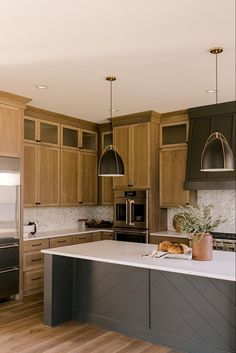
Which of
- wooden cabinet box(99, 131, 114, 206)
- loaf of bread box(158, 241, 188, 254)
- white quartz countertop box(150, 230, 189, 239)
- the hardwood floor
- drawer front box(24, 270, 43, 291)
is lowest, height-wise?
the hardwood floor

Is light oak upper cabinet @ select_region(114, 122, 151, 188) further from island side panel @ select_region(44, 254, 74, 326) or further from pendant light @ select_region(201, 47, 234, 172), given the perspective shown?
pendant light @ select_region(201, 47, 234, 172)

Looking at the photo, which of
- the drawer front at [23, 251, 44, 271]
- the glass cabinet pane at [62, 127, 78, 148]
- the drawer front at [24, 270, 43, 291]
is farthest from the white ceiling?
the drawer front at [24, 270, 43, 291]

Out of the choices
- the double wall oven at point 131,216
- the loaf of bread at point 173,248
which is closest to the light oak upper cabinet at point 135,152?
the double wall oven at point 131,216

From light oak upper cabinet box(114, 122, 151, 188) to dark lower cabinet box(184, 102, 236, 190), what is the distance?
2.13ft

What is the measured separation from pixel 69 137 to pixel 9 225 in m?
1.97

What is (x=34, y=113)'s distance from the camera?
5426mm

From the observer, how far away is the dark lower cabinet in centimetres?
510

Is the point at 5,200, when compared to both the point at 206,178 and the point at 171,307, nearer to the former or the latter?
the point at 171,307

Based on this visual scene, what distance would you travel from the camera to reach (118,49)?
3240mm

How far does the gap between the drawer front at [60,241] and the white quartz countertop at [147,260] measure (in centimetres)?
119

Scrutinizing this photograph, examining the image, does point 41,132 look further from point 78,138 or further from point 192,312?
point 192,312

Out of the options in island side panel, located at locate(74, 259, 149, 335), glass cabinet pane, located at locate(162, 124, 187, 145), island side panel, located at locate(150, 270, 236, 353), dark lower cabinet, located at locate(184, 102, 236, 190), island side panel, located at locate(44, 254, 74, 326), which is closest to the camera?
island side panel, located at locate(150, 270, 236, 353)

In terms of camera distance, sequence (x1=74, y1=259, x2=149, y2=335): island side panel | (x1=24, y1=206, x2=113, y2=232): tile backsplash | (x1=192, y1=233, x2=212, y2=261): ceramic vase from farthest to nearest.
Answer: (x1=24, y1=206, x2=113, y2=232): tile backsplash < (x1=74, y1=259, x2=149, y2=335): island side panel < (x1=192, y1=233, x2=212, y2=261): ceramic vase

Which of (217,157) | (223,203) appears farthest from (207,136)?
(217,157)
